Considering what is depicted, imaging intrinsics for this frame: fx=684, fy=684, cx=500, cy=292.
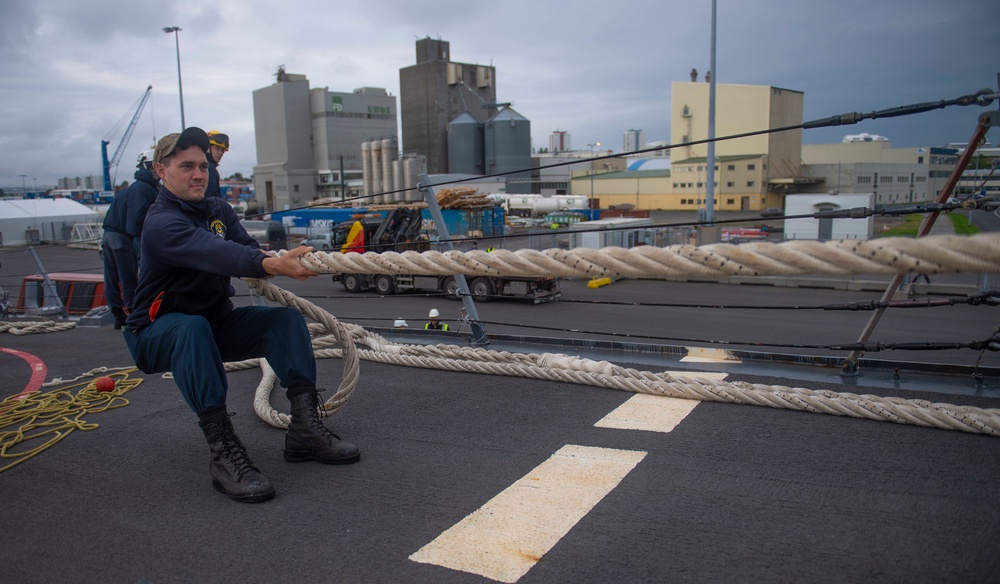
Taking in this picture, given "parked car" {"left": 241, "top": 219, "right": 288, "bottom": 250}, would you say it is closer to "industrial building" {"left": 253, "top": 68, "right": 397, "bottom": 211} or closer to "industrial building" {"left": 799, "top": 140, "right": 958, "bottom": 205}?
"industrial building" {"left": 799, "top": 140, "right": 958, "bottom": 205}

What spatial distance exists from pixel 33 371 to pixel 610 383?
4.30 m

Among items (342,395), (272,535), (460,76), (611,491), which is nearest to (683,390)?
(611,491)

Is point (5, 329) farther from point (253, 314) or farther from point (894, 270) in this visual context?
point (894, 270)

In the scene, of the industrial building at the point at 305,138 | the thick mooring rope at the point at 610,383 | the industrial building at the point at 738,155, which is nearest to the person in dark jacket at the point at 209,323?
the thick mooring rope at the point at 610,383

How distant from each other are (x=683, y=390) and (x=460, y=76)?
223ft

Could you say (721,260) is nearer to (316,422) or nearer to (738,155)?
(316,422)

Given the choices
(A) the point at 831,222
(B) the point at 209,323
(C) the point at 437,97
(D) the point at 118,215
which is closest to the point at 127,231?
(D) the point at 118,215

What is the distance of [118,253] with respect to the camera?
536 centimetres

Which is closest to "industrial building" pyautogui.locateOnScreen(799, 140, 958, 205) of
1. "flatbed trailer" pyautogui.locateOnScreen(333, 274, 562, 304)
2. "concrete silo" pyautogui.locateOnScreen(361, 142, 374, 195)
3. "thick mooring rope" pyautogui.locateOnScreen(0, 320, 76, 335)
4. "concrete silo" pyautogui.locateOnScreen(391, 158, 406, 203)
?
"flatbed trailer" pyautogui.locateOnScreen(333, 274, 562, 304)

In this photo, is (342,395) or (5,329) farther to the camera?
(5,329)

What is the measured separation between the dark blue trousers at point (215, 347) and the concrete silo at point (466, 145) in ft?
195

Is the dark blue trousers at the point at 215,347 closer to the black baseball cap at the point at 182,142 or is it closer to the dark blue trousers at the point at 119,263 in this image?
the black baseball cap at the point at 182,142

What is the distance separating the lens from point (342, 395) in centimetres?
318

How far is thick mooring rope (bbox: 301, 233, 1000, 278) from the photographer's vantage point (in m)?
1.69
